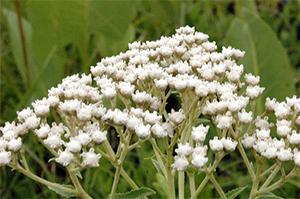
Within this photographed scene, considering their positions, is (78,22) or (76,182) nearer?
(76,182)

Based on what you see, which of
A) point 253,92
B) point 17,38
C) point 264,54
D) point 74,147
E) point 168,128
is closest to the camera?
point 74,147

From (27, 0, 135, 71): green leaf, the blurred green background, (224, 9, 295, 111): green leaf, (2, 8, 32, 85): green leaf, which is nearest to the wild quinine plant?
the blurred green background

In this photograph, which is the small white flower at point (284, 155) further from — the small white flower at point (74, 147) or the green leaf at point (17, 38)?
the green leaf at point (17, 38)

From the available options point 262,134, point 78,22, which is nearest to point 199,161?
point 262,134

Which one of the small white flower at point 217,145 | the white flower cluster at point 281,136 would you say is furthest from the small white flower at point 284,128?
the small white flower at point 217,145

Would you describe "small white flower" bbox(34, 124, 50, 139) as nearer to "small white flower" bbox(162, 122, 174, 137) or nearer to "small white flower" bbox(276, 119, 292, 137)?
"small white flower" bbox(162, 122, 174, 137)

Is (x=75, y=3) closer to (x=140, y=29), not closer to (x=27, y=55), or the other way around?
(x=27, y=55)

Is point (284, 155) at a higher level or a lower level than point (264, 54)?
lower

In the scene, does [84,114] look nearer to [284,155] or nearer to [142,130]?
[142,130]
